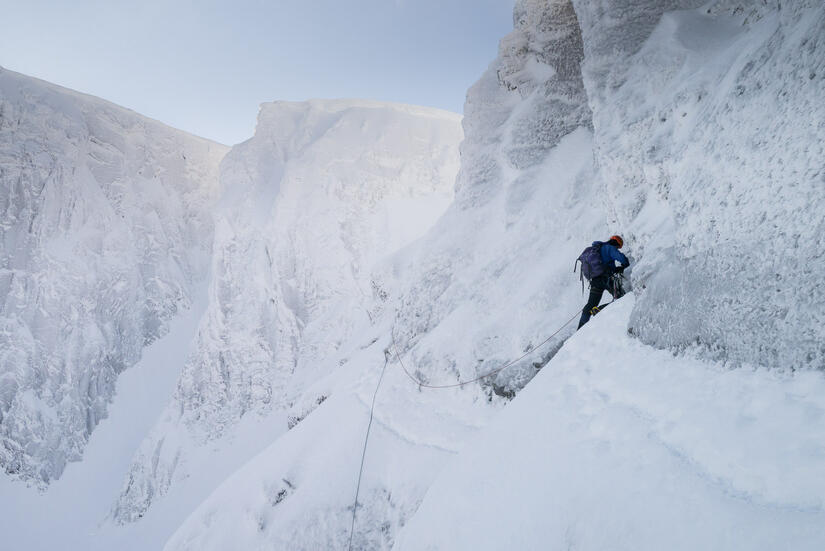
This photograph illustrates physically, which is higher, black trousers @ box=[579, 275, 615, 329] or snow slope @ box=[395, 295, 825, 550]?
black trousers @ box=[579, 275, 615, 329]

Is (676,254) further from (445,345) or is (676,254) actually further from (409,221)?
A: (409,221)

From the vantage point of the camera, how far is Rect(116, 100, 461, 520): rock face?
130ft

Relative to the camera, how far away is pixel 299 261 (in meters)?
43.1

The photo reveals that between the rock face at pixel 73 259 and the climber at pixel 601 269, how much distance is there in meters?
58.0

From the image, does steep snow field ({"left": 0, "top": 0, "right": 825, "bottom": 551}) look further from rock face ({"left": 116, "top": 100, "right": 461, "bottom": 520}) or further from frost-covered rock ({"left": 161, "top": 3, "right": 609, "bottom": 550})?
rock face ({"left": 116, "top": 100, "right": 461, "bottom": 520})

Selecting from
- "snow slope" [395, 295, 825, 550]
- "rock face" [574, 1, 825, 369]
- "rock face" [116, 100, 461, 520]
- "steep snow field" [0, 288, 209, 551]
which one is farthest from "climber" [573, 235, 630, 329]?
"steep snow field" [0, 288, 209, 551]

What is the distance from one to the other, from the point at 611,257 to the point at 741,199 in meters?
3.47

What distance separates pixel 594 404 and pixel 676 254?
2382mm

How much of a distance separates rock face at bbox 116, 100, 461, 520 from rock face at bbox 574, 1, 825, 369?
97.7ft

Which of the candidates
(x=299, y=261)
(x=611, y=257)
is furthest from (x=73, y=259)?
(x=611, y=257)

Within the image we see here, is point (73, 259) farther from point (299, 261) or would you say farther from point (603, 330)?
point (603, 330)

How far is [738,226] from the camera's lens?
4625 mm

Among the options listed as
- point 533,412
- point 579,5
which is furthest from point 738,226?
point 579,5

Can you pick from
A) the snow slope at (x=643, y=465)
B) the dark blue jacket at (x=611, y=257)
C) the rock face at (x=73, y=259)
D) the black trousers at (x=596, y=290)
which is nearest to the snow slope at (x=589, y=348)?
the snow slope at (x=643, y=465)
